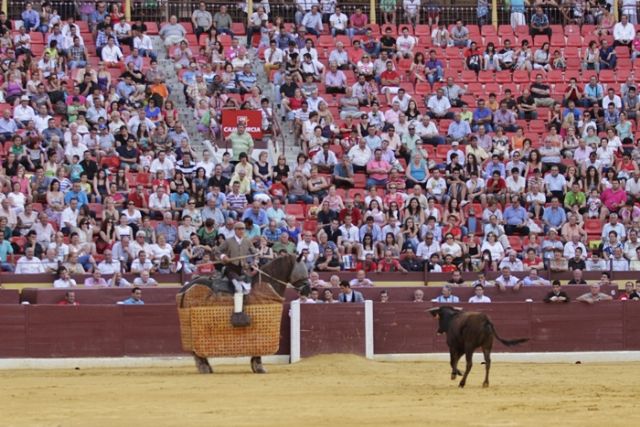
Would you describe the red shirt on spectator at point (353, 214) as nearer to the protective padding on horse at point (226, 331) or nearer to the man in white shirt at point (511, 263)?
the man in white shirt at point (511, 263)

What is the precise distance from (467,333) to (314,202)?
9016 millimetres

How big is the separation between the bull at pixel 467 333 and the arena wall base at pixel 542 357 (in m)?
5.46

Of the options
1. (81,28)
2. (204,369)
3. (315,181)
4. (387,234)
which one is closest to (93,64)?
(81,28)

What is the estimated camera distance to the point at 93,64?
27891 millimetres

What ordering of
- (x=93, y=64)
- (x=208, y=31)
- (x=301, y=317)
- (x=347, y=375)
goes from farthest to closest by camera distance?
(x=208, y=31) → (x=93, y=64) → (x=301, y=317) → (x=347, y=375)

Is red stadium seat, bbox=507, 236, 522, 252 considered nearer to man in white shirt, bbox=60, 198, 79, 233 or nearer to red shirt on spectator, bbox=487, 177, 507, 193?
red shirt on spectator, bbox=487, 177, 507, 193

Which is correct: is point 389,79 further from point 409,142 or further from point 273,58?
point 409,142

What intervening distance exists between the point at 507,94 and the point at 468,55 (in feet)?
5.67

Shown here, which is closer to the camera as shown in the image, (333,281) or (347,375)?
(347,375)

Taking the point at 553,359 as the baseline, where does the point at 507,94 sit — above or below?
above

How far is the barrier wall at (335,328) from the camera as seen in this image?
2153 cm

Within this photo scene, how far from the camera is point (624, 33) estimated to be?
31.8m

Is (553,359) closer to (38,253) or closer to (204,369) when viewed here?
(204,369)

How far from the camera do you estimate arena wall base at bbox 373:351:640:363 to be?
22688mm
